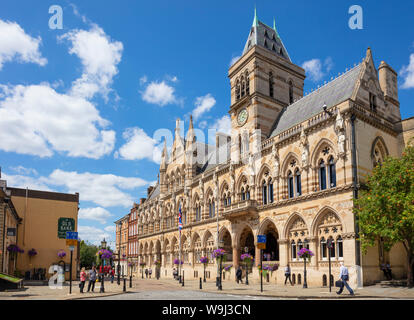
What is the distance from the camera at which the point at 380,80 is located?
3350 centimetres

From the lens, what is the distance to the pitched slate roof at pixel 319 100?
31422 millimetres

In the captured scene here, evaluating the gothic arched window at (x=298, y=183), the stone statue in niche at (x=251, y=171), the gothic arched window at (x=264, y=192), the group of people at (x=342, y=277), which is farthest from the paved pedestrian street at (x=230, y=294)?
the stone statue in niche at (x=251, y=171)

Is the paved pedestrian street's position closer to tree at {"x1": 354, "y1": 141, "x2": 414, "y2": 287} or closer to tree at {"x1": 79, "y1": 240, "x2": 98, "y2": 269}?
tree at {"x1": 354, "y1": 141, "x2": 414, "y2": 287}

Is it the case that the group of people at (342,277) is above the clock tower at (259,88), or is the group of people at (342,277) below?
below

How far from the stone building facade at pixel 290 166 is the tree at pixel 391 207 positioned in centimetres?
168

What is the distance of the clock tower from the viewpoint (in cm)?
3909

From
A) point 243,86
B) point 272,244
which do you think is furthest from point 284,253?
point 243,86

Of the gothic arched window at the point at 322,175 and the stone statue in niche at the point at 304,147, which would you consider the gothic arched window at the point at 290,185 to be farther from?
the gothic arched window at the point at 322,175

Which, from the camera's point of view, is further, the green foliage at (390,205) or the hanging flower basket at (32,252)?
the hanging flower basket at (32,252)

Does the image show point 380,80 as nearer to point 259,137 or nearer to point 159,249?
point 259,137

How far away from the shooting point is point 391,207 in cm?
2277

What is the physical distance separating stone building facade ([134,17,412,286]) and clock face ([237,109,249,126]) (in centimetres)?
16

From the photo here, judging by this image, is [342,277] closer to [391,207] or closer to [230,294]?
[391,207]

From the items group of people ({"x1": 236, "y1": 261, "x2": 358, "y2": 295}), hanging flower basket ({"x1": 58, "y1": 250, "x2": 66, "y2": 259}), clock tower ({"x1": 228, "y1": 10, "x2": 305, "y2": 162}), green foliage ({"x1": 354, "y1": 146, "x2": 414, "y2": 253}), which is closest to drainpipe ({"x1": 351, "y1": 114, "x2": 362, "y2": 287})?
green foliage ({"x1": 354, "y1": 146, "x2": 414, "y2": 253})
